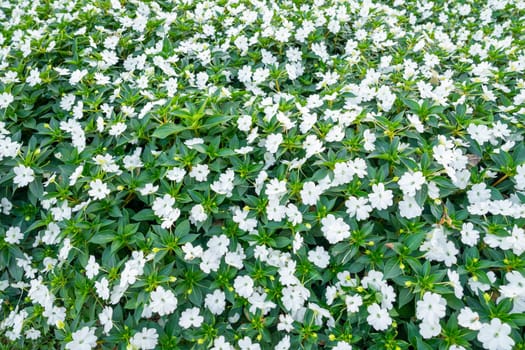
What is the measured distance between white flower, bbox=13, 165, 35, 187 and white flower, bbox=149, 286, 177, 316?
3.82ft

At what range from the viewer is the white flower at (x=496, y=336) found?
1.82 m

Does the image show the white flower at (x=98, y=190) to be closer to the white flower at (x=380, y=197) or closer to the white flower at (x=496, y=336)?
the white flower at (x=380, y=197)

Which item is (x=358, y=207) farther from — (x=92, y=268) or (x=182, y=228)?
(x=92, y=268)

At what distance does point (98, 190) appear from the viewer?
242 centimetres

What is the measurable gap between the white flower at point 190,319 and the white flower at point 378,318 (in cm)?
82

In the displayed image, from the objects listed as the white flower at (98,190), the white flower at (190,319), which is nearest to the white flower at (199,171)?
the white flower at (98,190)

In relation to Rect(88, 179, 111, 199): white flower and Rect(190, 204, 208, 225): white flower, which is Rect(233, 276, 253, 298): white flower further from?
Rect(88, 179, 111, 199): white flower

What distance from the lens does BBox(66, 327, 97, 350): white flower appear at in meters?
2.17

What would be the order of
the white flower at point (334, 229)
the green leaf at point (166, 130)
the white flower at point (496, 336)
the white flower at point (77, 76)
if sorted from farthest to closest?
the white flower at point (77, 76) < the green leaf at point (166, 130) < the white flower at point (334, 229) < the white flower at point (496, 336)

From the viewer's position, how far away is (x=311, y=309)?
2.10m

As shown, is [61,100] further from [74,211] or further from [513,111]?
[513,111]

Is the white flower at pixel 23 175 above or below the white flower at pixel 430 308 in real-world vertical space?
below

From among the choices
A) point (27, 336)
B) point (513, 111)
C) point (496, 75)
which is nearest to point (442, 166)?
point (513, 111)

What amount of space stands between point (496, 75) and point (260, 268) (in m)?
2.28
